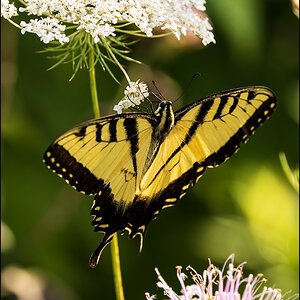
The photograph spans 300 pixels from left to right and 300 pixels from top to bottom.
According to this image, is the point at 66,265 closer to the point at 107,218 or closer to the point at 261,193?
the point at 261,193

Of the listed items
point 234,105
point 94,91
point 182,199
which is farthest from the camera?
point 182,199

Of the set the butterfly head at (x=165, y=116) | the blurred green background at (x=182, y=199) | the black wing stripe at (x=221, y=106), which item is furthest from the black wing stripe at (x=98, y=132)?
the blurred green background at (x=182, y=199)

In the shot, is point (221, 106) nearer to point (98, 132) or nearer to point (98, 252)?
point (98, 132)

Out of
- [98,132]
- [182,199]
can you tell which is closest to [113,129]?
[98,132]

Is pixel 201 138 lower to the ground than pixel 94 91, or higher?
lower

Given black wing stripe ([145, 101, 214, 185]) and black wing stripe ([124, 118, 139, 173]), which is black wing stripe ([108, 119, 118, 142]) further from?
black wing stripe ([145, 101, 214, 185])

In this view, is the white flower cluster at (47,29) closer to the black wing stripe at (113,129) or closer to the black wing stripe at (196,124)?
the black wing stripe at (113,129)

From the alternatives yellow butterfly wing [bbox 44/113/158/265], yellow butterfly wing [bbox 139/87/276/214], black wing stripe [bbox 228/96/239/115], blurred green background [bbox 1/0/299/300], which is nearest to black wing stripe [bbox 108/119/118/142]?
yellow butterfly wing [bbox 44/113/158/265]
